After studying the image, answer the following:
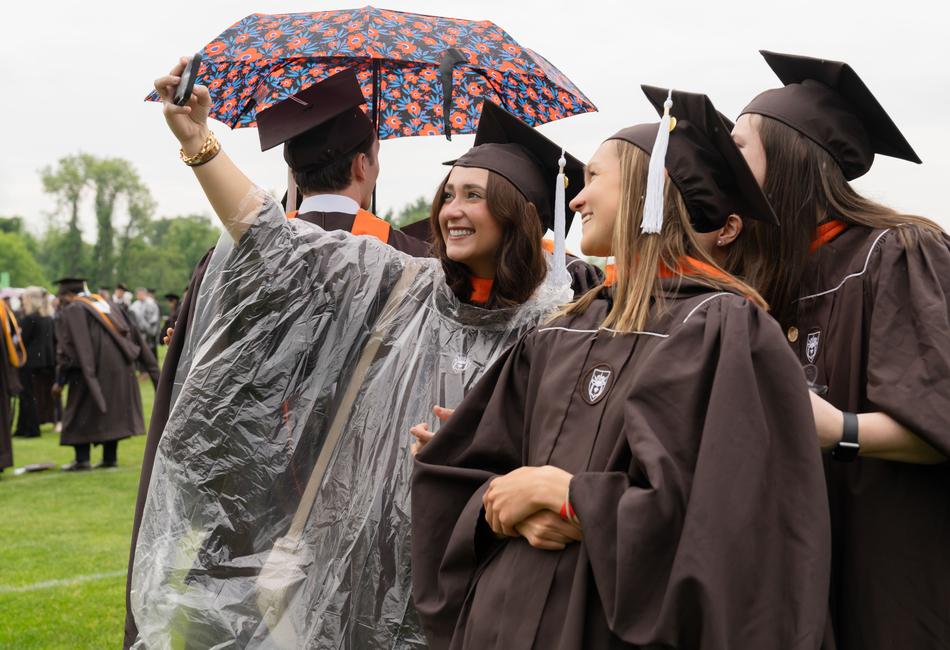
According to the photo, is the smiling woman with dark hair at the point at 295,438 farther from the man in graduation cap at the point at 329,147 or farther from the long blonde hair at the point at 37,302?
the long blonde hair at the point at 37,302

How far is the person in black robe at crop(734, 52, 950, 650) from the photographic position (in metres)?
2.23

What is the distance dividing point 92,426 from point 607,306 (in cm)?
1008

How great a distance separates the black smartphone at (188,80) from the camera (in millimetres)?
2539

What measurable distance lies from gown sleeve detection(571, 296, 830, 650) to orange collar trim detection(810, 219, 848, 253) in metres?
0.64

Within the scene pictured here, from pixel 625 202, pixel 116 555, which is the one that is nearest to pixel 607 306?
pixel 625 202

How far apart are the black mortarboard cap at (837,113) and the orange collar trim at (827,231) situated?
0.17 m

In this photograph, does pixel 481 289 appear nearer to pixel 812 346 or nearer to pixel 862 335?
pixel 812 346

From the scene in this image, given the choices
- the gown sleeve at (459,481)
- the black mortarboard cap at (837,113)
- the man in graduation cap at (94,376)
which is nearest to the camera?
the gown sleeve at (459,481)

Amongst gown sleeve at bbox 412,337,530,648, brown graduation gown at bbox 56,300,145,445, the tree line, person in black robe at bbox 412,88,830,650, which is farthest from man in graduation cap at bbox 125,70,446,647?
the tree line

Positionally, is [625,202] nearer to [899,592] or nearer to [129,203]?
[899,592]

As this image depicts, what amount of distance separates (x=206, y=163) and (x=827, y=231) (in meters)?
1.59

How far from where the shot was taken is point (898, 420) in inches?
86.9

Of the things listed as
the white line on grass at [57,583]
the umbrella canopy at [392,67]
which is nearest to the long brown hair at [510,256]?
the umbrella canopy at [392,67]

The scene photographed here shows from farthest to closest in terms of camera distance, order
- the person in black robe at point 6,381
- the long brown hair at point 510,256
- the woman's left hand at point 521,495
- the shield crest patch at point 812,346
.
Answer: the person in black robe at point 6,381 → the long brown hair at point 510,256 → the shield crest patch at point 812,346 → the woman's left hand at point 521,495
